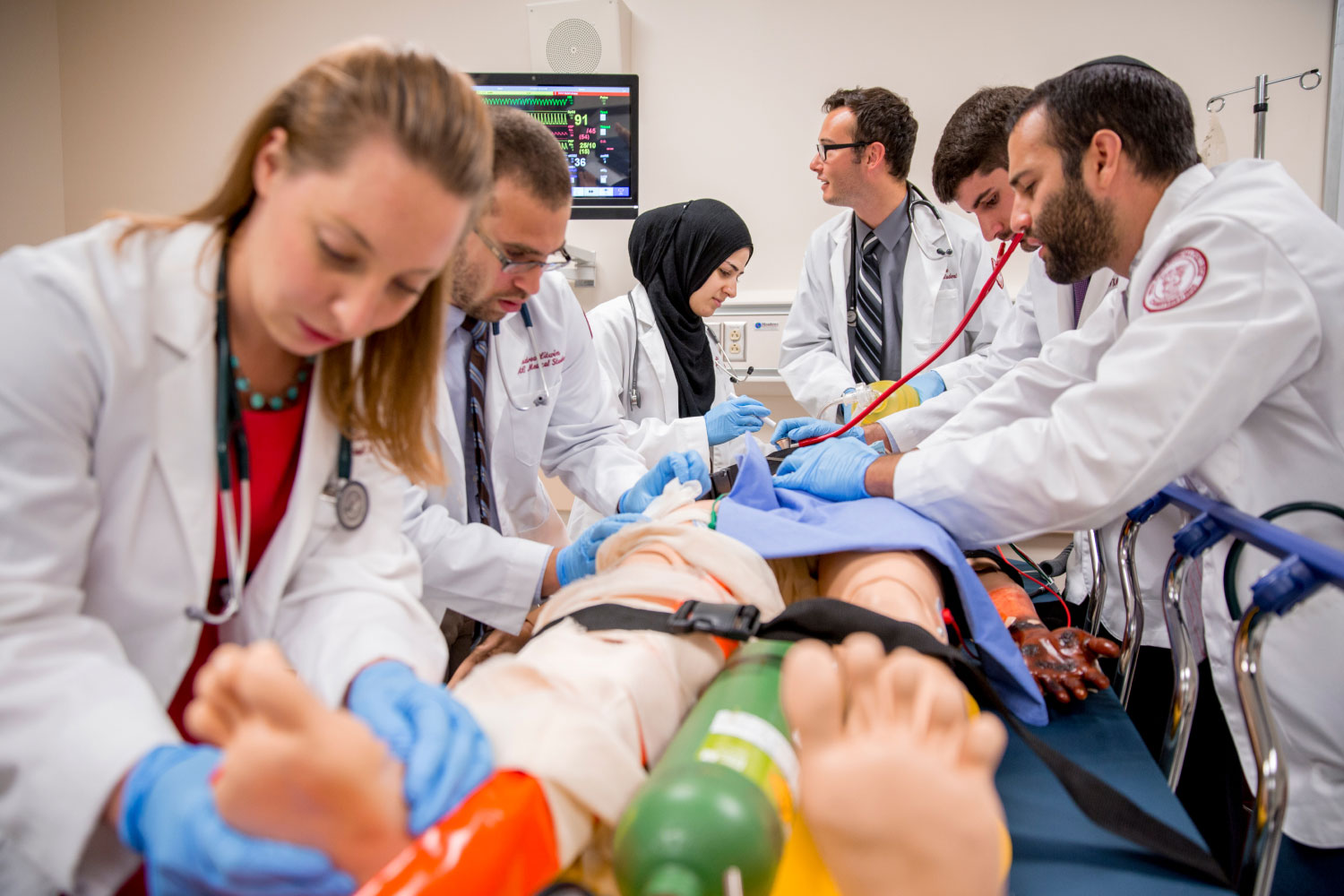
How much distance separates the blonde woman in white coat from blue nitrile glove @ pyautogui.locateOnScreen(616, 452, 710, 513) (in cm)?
70

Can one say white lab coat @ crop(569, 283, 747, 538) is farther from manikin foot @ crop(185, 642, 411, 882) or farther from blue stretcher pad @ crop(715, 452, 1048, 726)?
manikin foot @ crop(185, 642, 411, 882)

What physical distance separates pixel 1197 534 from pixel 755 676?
0.65 meters

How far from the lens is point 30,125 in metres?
3.78

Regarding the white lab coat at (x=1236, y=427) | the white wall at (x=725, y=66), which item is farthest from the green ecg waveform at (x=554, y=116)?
the white lab coat at (x=1236, y=427)

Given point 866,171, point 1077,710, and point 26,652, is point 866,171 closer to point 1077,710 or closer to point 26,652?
point 1077,710

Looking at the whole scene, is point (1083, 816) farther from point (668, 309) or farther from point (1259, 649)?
point (668, 309)

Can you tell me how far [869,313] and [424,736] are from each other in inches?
96.1

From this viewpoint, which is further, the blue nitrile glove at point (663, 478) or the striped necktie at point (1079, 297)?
the striped necktie at point (1079, 297)

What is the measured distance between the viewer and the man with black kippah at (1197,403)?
119 centimetres

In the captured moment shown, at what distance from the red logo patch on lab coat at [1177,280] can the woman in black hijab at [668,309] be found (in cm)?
128

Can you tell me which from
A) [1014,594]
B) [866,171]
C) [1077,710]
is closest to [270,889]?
[1077,710]

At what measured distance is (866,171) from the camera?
8.91ft

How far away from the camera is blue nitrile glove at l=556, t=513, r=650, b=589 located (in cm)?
136

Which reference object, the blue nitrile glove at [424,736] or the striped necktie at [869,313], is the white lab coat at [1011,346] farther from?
the blue nitrile glove at [424,736]
